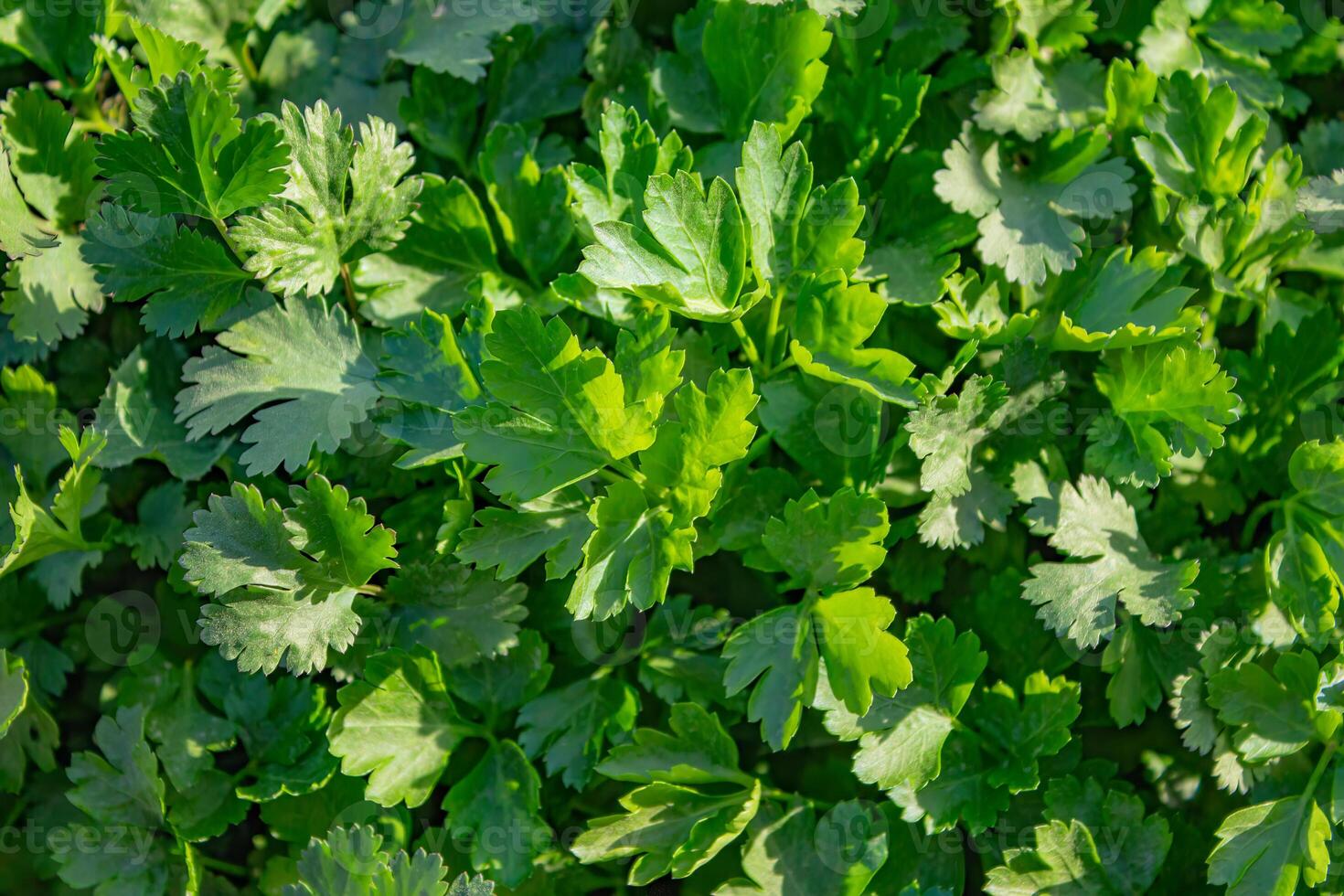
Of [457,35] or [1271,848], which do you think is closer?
[1271,848]

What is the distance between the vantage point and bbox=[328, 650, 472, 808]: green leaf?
111 cm

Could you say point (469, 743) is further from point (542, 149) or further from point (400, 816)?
point (542, 149)

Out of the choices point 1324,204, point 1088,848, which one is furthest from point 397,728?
point 1324,204

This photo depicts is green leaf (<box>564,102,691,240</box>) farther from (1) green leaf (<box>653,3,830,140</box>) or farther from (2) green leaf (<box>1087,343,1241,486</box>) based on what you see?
(2) green leaf (<box>1087,343,1241,486</box>)

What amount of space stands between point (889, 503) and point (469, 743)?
20.8 inches

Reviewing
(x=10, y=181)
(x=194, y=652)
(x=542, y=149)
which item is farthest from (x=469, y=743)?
(x=10, y=181)

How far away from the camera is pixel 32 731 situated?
1.24 meters

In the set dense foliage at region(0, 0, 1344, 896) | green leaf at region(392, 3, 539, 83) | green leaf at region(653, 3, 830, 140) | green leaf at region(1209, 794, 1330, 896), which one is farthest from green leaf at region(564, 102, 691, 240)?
green leaf at region(1209, 794, 1330, 896)

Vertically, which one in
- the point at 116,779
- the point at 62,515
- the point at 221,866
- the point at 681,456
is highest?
the point at 681,456

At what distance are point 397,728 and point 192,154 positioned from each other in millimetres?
605

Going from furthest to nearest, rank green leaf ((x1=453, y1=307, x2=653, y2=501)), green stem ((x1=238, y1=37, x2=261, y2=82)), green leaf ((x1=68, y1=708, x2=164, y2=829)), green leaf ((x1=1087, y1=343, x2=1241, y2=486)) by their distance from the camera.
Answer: green stem ((x1=238, y1=37, x2=261, y2=82)) < green leaf ((x1=68, y1=708, x2=164, y2=829)) < green leaf ((x1=1087, y1=343, x2=1241, y2=486)) < green leaf ((x1=453, y1=307, x2=653, y2=501))

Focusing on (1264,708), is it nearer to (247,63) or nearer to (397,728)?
(397,728)

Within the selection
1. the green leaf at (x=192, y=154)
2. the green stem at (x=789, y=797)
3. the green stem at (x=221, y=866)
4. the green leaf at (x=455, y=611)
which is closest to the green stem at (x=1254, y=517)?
the green stem at (x=789, y=797)

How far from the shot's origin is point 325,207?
3.64ft
